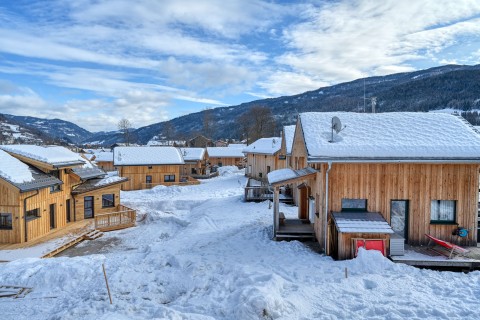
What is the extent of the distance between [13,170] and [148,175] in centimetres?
2085

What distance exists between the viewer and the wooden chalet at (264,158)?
111ft

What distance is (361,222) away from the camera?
11328 mm

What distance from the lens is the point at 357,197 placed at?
12.3 metres

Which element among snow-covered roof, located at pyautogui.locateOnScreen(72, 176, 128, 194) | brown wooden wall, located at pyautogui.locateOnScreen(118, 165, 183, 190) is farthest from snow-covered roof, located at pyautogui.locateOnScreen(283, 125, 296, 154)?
brown wooden wall, located at pyautogui.locateOnScreen(118, 165, 183, 190)

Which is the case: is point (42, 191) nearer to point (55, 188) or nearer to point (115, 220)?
point (55, 188)

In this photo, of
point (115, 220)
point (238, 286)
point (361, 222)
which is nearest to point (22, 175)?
point (115, 220)

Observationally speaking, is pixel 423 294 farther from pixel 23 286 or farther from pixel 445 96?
pixel 445 96

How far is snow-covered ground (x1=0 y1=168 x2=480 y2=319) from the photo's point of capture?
7496 mm

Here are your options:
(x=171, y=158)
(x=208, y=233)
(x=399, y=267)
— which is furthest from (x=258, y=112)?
(x=399, y=267)

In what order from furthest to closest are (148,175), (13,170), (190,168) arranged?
(190,168) < (148,175) < (13,170)

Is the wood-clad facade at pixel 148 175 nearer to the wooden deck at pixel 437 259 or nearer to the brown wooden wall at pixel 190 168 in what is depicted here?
the brown wooden wall at pixel 190 168

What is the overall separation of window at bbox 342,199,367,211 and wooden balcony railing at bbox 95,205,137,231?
50.7 ft

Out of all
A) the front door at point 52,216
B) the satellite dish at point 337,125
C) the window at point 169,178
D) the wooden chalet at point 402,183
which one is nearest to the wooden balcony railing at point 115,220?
the front door at point 52,216

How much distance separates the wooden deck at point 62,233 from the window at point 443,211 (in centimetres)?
1906
